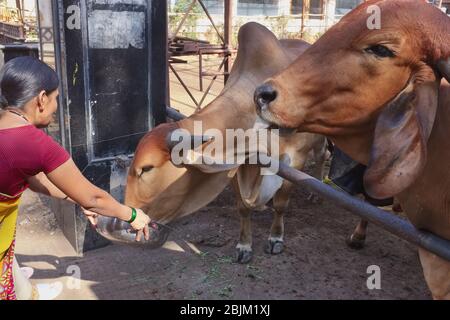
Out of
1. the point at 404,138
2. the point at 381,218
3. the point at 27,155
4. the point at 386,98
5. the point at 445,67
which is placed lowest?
the point at 381,218

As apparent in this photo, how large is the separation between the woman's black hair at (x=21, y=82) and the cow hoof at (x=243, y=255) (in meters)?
2.38

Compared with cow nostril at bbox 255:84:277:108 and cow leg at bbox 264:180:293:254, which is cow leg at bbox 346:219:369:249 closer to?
A: cow leg at bbox 264:180:293:254

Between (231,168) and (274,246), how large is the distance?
46.9 inches

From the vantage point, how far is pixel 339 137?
1.88 meters

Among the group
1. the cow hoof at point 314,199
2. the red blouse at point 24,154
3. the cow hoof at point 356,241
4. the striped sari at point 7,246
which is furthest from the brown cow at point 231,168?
the red blouse at point 24,154

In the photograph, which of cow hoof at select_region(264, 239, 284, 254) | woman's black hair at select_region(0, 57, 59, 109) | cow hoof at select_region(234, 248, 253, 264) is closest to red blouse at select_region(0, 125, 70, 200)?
woman's black hair at select_region(0, 57, 59, 109)

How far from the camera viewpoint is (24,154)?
1.91 meters

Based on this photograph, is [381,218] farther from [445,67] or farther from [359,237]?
[359,237]

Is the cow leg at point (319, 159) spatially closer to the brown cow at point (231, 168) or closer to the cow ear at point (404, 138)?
the brown cow at point (231, 168)

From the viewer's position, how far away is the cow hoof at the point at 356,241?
13.6 feet

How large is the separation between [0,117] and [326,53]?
135cm

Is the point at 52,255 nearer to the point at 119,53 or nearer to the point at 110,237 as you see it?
the point at 110,237

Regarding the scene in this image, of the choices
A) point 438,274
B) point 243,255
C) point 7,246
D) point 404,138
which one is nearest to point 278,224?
point 243,255

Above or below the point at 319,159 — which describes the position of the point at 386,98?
above
